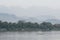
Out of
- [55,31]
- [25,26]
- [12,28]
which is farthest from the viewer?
[55,31]

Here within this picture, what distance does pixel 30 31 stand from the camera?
1371 inches

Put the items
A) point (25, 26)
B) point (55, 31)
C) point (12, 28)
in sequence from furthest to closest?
point (55, 31) → point (25, 26) → point (12, 28)

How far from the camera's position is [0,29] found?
3216 centimetres

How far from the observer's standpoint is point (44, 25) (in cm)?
3356

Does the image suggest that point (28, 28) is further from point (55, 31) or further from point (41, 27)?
point (55, 31)

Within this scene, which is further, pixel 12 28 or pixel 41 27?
pixel 41 27

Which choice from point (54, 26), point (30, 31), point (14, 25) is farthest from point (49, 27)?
point (14, 25)

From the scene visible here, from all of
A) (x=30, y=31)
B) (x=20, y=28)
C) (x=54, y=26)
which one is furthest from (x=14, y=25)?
(x=54, y=26)

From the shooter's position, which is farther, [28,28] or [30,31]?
[30,31]

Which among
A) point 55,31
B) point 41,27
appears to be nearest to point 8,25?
point 41,27

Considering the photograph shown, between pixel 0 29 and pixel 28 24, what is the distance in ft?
14.9

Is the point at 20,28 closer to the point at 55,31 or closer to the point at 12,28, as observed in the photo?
the point at 12,28

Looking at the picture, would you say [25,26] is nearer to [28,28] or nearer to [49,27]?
[28,28]

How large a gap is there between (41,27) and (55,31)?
10.3 ft
